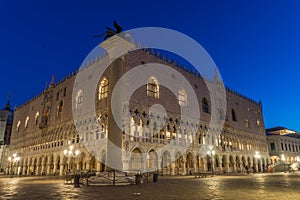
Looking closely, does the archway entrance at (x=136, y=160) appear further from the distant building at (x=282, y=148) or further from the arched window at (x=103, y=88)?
the distant building at (x=282, y=148)

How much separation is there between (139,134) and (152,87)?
6.85 metres

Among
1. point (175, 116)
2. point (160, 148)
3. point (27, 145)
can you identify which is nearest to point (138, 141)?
point (160, 148)

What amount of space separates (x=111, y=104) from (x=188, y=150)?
60.0 ft

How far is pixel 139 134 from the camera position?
26516mm

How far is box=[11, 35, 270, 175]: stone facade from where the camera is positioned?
26516mm

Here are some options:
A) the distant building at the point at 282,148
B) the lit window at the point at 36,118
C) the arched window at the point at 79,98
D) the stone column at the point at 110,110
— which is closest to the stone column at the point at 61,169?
the arched window at the point at 79,98

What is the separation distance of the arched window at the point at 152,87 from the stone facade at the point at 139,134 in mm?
13

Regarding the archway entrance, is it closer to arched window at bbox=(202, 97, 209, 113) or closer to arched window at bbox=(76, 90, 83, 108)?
arched window at bbox=(76, 90, 83, 108)

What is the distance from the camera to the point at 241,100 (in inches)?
1889

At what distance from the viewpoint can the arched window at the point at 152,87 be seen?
29.6 meters

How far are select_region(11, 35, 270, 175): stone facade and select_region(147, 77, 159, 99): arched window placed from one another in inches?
0.5

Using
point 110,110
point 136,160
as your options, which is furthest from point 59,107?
point 110,110

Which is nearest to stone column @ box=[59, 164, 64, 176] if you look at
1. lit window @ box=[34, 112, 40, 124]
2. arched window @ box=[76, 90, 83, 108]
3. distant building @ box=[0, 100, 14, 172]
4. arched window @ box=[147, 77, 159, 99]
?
arched window @ box=[76, 90, 83, 108]

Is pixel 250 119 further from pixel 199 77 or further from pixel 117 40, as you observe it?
pixel 117 40
